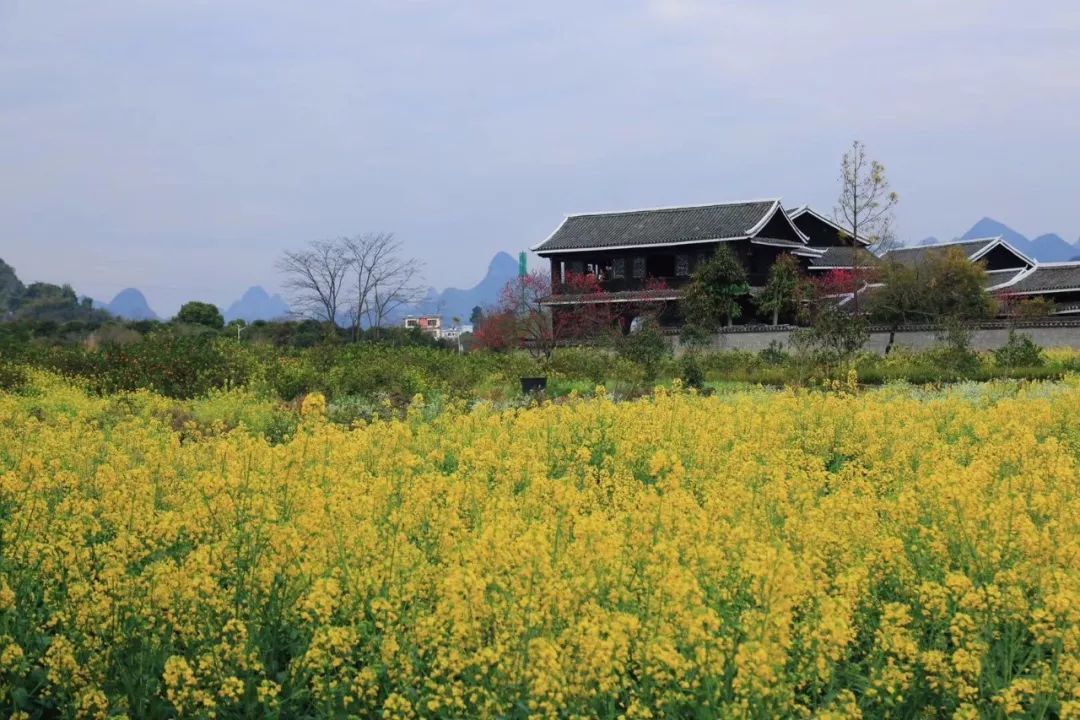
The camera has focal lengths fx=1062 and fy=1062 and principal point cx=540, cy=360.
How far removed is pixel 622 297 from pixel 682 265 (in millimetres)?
2226

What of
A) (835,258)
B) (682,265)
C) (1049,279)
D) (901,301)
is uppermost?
(835,258)

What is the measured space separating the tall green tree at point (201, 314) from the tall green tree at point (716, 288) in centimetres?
1920

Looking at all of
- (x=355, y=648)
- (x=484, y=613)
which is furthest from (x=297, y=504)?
(x=484, y=613)

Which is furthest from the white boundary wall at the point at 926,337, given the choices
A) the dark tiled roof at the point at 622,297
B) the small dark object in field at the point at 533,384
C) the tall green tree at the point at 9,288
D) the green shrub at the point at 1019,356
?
the tall green tree at the point at 9,288

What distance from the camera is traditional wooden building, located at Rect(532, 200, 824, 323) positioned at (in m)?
32.5

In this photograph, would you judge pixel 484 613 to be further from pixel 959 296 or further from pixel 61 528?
pixel 959 296

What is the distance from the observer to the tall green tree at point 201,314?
4050 cm

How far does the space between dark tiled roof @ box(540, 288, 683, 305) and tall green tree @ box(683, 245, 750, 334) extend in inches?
51.9

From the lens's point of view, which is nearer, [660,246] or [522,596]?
[522,596]

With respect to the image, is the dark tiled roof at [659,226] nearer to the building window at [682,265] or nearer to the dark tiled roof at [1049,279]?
the building window at [682,265]

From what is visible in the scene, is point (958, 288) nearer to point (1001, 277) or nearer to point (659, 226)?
point (1001, 277)

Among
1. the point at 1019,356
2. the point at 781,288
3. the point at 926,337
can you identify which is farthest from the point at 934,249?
the point at 1019,356

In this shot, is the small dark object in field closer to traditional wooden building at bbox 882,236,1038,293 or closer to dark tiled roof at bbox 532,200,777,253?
dark tiled roof at bbox 532,200,777,253

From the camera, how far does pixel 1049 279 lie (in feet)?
107
